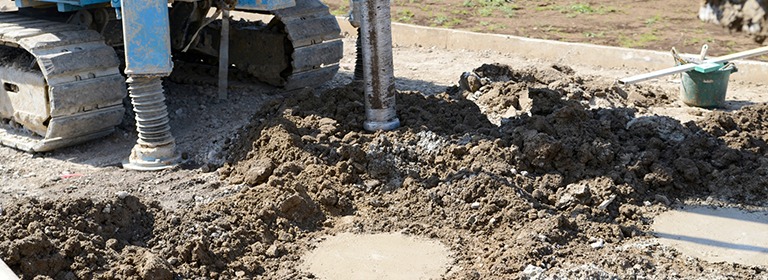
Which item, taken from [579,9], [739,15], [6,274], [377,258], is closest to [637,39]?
[579,9]

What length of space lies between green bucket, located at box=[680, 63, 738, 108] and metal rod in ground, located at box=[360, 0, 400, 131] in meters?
2.86

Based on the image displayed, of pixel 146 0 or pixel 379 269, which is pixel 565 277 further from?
pixel 146 0

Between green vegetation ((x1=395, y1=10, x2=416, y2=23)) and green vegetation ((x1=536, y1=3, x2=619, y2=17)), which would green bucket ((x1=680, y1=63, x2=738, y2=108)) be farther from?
green vegetation ((x1=395, y1=10, x2=416, y2=23))

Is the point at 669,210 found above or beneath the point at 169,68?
beneath

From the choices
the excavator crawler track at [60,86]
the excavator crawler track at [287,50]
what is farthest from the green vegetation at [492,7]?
the excavator crawler track at [60,86]

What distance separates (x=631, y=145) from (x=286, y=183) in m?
2.45

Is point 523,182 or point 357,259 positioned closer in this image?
point 357,259

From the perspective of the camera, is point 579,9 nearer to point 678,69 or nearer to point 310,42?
point 678,69

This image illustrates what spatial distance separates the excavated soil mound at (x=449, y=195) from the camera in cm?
589

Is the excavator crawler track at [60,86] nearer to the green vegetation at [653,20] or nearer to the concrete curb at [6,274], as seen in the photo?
the concrete curb at [6,274]

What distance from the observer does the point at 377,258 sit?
6219 millimetres

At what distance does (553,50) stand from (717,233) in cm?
503

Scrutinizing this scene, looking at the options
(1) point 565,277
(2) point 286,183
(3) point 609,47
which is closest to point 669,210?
(1) point 565,277

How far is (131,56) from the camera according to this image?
295 inches
